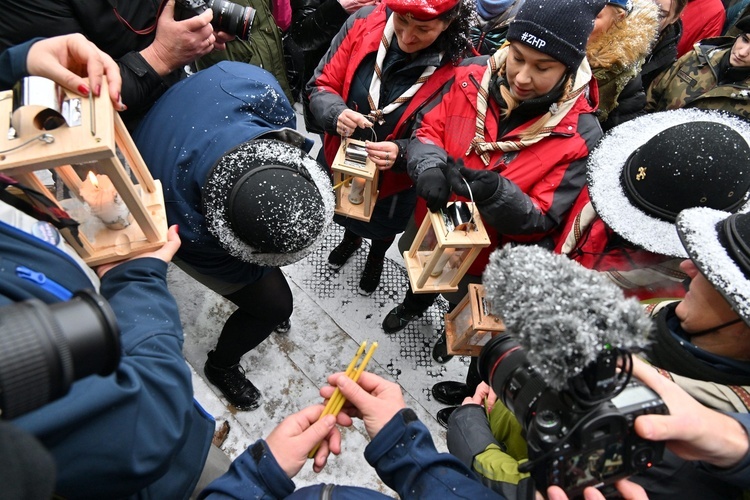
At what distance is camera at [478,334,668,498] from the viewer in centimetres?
91

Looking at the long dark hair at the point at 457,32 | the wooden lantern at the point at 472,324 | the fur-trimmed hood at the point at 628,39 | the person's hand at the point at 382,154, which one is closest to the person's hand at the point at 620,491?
the wooden lantern at the point at 472,324

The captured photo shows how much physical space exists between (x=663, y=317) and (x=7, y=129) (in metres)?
1.80

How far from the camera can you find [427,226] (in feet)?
6.33

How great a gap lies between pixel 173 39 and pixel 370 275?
172 centimetres

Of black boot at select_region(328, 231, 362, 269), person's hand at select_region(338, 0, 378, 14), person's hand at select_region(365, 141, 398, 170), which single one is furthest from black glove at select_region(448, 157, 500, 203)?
person's hand at select_region(338, 0, 378, 14)

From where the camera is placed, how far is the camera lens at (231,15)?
1.95 meters

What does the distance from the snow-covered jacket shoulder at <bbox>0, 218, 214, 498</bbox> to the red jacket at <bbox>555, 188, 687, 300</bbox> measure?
1475mm

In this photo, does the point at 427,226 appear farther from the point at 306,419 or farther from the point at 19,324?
the point at 19,324

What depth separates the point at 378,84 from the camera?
2.16 metres

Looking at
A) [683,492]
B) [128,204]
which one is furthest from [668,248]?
[128,204]

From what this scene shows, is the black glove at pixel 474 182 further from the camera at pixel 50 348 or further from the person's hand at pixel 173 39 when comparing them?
the camera at pixel 50 348

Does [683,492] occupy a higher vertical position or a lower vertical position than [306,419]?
higher

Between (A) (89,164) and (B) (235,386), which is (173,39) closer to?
(A) (89,164)

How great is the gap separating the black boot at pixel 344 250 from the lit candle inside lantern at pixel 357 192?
60cm
